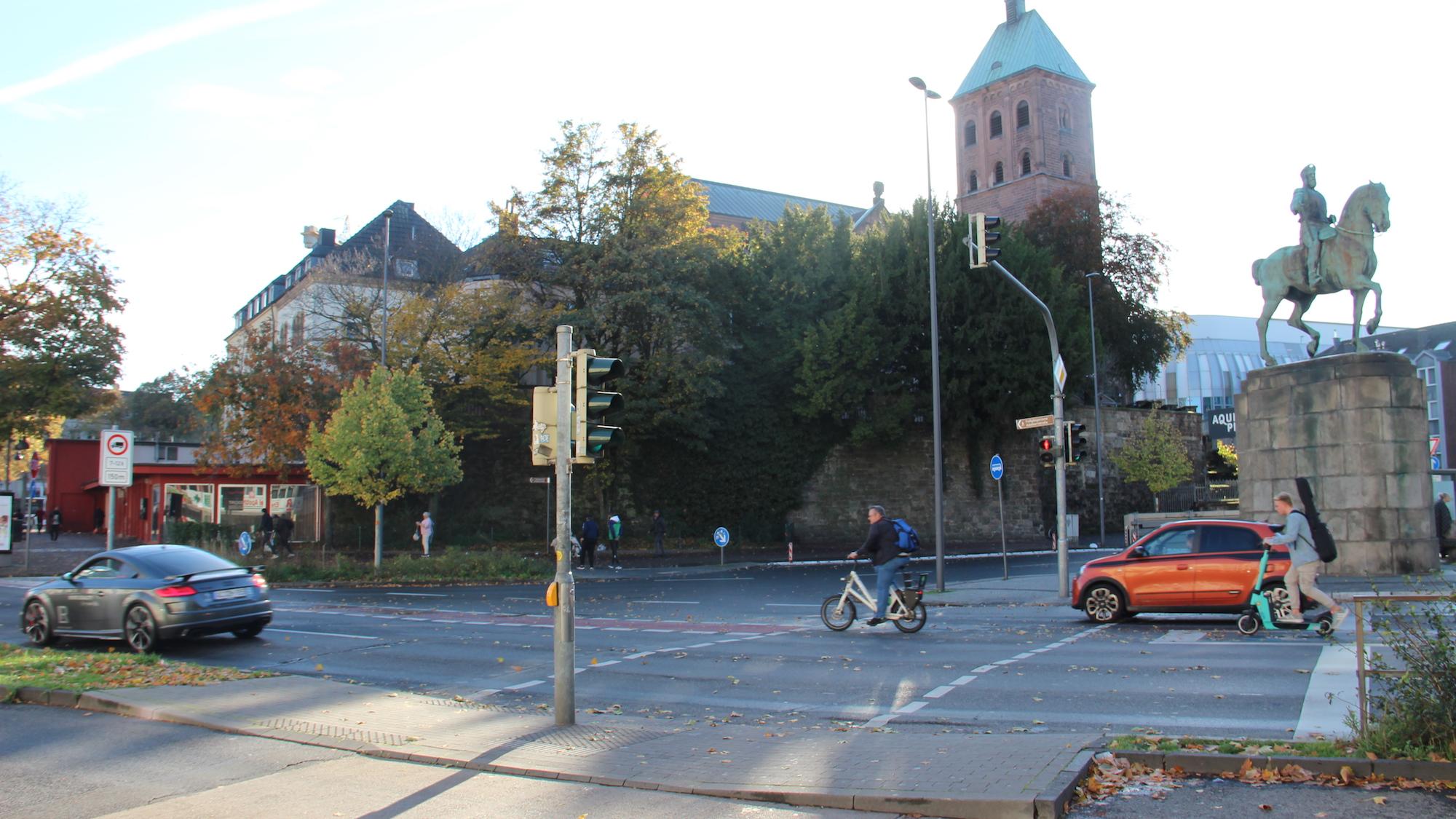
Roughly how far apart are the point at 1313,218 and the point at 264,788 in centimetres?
2069

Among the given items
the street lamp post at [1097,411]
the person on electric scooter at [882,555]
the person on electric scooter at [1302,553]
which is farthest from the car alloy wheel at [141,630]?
the street lamp post at [1097,411]

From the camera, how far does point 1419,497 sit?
1912 centimetres

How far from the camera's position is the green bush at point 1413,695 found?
5922 mm

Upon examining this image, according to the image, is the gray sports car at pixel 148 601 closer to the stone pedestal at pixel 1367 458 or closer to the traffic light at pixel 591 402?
the traffic light at pixel 591 402

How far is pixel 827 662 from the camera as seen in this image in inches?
484

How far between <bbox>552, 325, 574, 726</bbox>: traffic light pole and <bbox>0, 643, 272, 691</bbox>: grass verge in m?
4.51

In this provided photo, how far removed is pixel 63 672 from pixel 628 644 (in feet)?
21.5

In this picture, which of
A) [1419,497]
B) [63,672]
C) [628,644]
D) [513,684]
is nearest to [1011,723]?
[513,684]

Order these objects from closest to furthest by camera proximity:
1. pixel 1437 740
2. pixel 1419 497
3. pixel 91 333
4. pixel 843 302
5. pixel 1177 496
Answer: pixel 1437 740, pixel 1419 497, pixel 91 333, pixel 843 302, pixel 1177 496

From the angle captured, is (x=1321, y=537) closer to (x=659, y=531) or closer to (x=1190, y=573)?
(x=1190, y=573)

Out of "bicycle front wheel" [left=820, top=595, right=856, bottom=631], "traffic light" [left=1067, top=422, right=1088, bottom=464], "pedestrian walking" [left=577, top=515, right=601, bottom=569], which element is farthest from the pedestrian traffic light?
"pedestrian walking" [left=577, top=515, right=601, bottom=569]

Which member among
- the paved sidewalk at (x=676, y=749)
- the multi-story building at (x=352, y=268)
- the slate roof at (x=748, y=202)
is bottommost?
the paved sidewalk at (x=676, y=749)

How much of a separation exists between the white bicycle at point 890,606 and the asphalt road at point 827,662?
21 centimetres

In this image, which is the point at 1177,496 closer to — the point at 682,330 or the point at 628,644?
the point at 682,330
